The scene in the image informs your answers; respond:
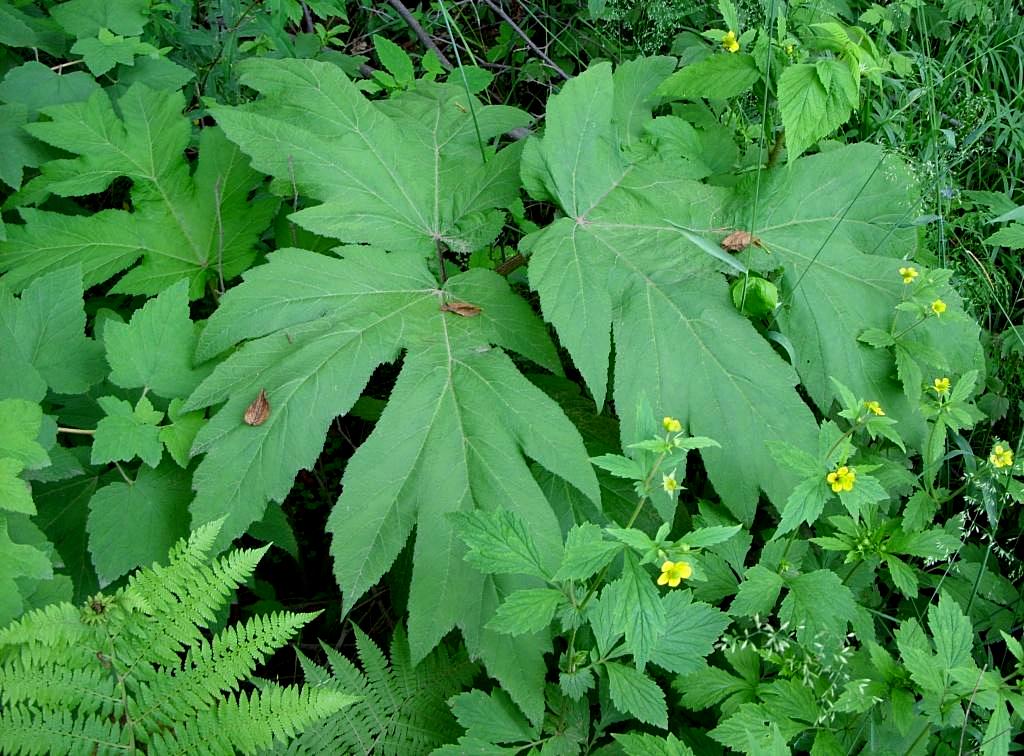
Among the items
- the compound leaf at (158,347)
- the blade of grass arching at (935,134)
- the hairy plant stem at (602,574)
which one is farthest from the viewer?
the blade of grass arching at (935,134)

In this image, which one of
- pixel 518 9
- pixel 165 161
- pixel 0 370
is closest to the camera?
pixel 0 370

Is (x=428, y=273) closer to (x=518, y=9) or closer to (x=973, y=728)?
(x=973, y=728)

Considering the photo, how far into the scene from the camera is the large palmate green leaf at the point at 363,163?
216 cm

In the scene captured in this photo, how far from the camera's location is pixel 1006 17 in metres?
3.33

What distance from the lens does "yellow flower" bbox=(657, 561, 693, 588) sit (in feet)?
5.07

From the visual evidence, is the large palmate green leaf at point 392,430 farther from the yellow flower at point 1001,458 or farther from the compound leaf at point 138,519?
the yellow flower at point 1001,458

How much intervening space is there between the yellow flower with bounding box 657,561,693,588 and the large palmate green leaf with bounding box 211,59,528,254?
1000mm

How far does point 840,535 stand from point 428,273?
3.80 ft

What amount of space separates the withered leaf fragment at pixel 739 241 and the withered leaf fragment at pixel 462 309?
2.08 feet

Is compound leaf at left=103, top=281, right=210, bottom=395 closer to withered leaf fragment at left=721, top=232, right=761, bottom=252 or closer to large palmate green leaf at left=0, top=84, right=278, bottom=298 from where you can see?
large palmate green leaf at left=0, top=84, right=278, bottom=298

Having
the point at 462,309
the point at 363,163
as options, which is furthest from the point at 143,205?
the point at 462,309

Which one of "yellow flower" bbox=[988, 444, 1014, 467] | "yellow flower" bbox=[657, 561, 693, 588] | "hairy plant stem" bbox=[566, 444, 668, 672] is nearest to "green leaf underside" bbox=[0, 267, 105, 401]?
"hairy plant stem" bbox=[566, 444, 668, 672]

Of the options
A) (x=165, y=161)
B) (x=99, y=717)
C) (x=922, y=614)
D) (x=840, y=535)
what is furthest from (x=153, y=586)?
(x=922, y=614)

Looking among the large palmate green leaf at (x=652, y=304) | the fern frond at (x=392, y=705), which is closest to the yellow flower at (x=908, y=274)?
the large palmate green leaf at (x=652, y=304)
